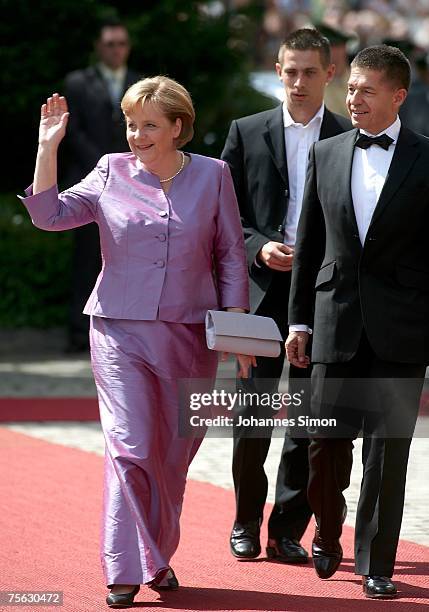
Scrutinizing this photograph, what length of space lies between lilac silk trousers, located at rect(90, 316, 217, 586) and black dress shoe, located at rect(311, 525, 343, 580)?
569 mm

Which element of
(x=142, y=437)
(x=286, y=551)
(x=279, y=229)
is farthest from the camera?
(x=279, y=229)

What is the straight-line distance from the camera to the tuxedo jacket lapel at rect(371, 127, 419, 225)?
206 inches

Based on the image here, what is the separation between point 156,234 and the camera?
5.32 metres

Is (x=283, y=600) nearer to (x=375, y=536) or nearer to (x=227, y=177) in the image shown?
(x=375, y=536)

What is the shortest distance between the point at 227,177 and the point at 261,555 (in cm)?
165

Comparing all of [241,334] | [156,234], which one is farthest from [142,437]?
[156,234]

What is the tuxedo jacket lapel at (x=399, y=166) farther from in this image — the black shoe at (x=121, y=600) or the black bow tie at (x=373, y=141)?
the black shoe at (x=121, y=600)

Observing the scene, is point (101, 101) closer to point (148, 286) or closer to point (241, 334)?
point (148, 286)

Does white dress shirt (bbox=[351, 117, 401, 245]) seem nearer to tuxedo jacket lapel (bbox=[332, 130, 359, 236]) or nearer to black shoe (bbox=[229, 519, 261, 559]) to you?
tuxedo jacket lapel (bbox=[332, 130, 359, 236])

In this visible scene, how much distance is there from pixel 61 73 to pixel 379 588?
32.1 ft

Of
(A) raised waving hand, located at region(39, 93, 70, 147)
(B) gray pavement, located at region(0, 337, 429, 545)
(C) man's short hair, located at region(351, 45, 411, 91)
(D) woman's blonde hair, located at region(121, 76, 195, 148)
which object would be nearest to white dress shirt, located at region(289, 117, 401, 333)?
(C) man's short hair, located at region(351, 45, 411, 91)

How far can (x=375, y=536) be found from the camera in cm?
529

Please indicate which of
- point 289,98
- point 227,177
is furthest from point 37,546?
point 289,98

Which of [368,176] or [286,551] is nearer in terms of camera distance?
[368,176]
